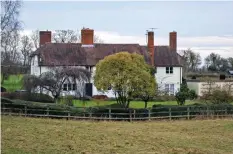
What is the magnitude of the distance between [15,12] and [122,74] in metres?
18.1

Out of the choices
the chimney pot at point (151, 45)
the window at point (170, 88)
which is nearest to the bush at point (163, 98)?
the window at point (170, 88)

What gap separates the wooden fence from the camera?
30.2 meters

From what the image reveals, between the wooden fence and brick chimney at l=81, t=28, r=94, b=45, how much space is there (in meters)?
23.2

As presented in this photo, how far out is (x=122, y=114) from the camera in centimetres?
3183

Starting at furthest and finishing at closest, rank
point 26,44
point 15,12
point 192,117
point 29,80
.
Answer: point 26,44, point 15,12, point 29,80, point 192,117

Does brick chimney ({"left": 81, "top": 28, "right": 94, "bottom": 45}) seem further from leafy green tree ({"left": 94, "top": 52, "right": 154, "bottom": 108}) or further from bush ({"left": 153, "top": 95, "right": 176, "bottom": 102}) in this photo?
leafy green tree ({"left": 94, "top": 52, "right": 154, "bottom": 108})

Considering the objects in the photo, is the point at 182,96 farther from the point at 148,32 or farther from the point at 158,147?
the point at 158,147

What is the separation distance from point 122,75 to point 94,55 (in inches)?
775

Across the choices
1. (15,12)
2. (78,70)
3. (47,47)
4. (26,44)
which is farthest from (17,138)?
(26,44)

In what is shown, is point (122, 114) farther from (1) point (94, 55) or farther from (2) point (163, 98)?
(1) point (94, 55)

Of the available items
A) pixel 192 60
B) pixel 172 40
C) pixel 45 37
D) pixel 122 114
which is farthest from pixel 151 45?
pixel 192 60

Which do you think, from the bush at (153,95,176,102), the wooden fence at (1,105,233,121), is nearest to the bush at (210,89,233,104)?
the bush at (153,95,176,102)

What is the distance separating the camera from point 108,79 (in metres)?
35.5

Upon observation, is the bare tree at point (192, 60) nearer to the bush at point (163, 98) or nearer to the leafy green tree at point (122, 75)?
the bush at point (163, 98)
